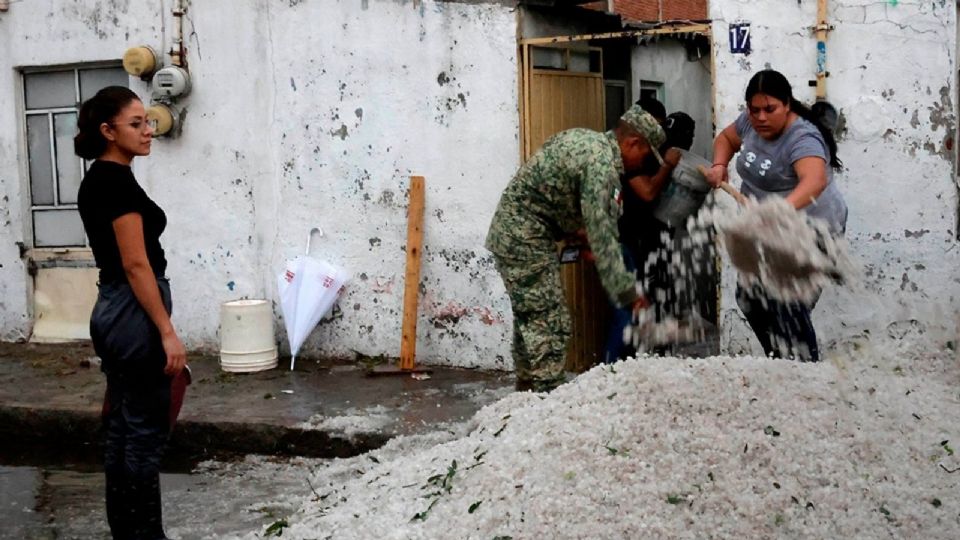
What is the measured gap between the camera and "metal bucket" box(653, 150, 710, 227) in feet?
21.9

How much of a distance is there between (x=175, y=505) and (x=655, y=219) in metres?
3.23

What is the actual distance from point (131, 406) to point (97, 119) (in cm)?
109

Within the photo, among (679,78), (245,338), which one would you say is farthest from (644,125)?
(679,78)

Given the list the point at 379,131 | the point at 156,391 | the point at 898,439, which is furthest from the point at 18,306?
the point at 898,439

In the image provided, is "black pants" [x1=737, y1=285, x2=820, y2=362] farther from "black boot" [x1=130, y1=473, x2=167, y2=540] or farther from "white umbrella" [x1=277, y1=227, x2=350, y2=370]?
"white umbrella" [x1=277, y1=227, x2=350, y2=370]

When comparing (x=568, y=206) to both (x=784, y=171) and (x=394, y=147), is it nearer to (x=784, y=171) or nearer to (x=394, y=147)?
(x=784, y=171)

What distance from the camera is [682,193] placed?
22.0 feet

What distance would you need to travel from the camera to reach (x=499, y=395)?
23.1 ft

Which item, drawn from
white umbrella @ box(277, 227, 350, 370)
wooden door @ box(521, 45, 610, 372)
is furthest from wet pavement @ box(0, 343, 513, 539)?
wooden door @ box(521, 45, 610, 372)

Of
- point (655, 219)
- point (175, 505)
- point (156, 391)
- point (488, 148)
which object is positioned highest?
point (488, 148)

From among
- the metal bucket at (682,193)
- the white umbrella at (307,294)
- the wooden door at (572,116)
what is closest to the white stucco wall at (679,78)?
the wooden door at (572,116)

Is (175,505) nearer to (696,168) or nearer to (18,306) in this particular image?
(696,168)

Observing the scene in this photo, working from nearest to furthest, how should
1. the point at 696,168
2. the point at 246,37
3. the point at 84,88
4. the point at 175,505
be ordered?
the point at 175,505 → the point at 696,168 → the point at 246,37 → the point at 84,88

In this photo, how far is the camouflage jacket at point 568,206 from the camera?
206 inches
